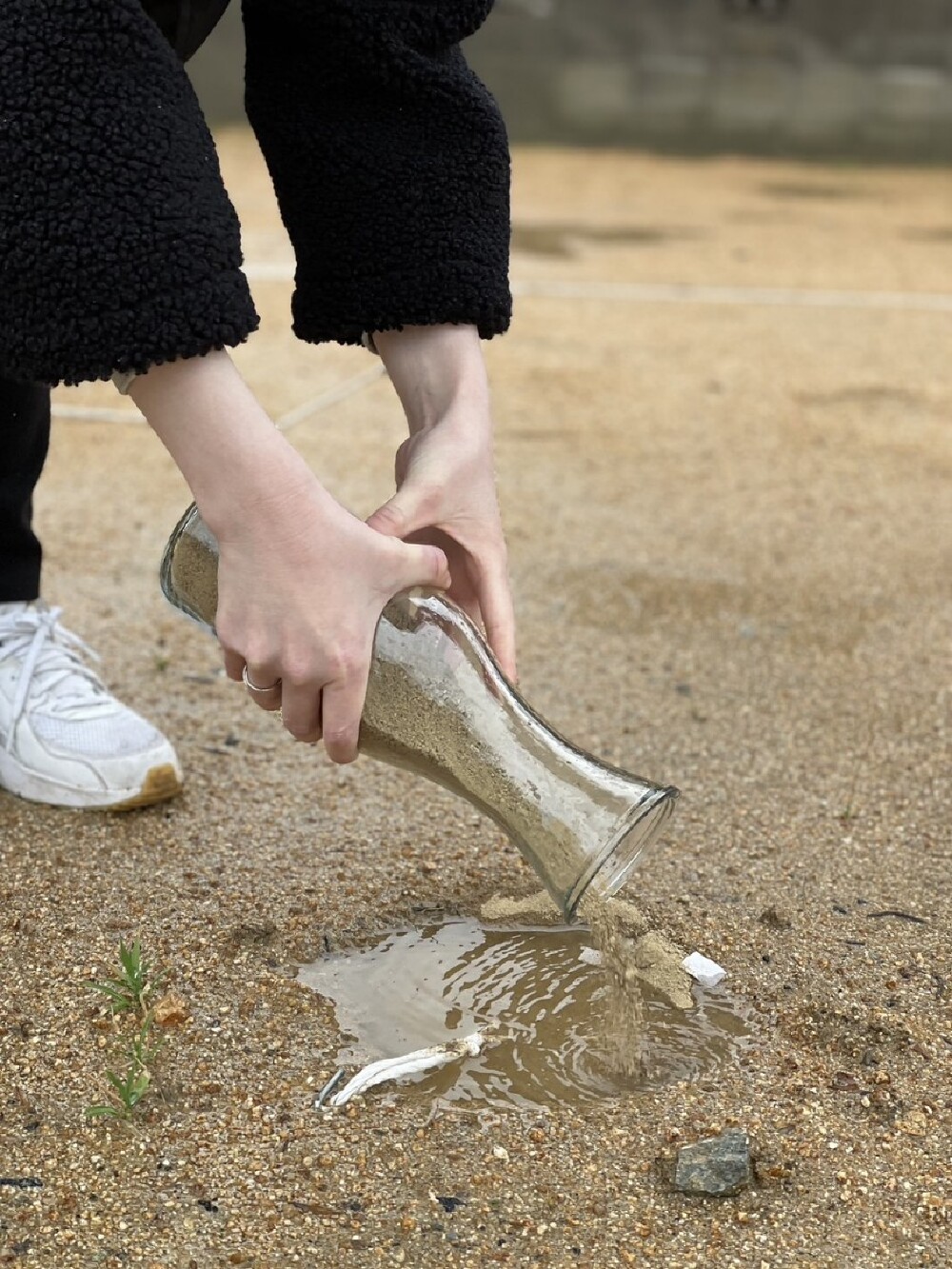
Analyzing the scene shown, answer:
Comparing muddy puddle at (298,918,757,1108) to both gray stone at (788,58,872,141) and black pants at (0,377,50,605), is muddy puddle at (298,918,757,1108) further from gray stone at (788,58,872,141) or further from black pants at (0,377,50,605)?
gray stone at (788,58,872,141)

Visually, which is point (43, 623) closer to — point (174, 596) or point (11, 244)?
point (174, 596)

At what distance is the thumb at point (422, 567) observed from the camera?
141cm

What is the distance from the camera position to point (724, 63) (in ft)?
53.4

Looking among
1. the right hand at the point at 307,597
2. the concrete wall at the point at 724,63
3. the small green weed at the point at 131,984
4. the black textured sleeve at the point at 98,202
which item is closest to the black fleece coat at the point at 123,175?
the black textured sleeve at the point at 98,202

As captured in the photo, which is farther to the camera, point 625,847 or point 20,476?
point 20,476

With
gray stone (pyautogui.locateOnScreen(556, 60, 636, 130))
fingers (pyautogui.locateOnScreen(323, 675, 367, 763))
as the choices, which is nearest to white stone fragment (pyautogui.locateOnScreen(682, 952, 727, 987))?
fingers (pyautogui.locateOnScreen(323, 675, 367, 763))

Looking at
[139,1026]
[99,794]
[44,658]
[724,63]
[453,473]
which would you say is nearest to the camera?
[453,473]

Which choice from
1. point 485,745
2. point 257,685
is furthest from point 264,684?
point 485,745

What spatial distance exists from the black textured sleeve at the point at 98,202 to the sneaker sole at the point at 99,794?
1.08 meters

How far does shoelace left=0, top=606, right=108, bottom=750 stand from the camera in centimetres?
245

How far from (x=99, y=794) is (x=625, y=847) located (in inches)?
42.3

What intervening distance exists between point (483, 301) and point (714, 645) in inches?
64.0

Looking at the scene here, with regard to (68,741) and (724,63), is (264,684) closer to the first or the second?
(68,741)

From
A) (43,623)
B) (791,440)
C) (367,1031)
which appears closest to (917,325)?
(791,440)
